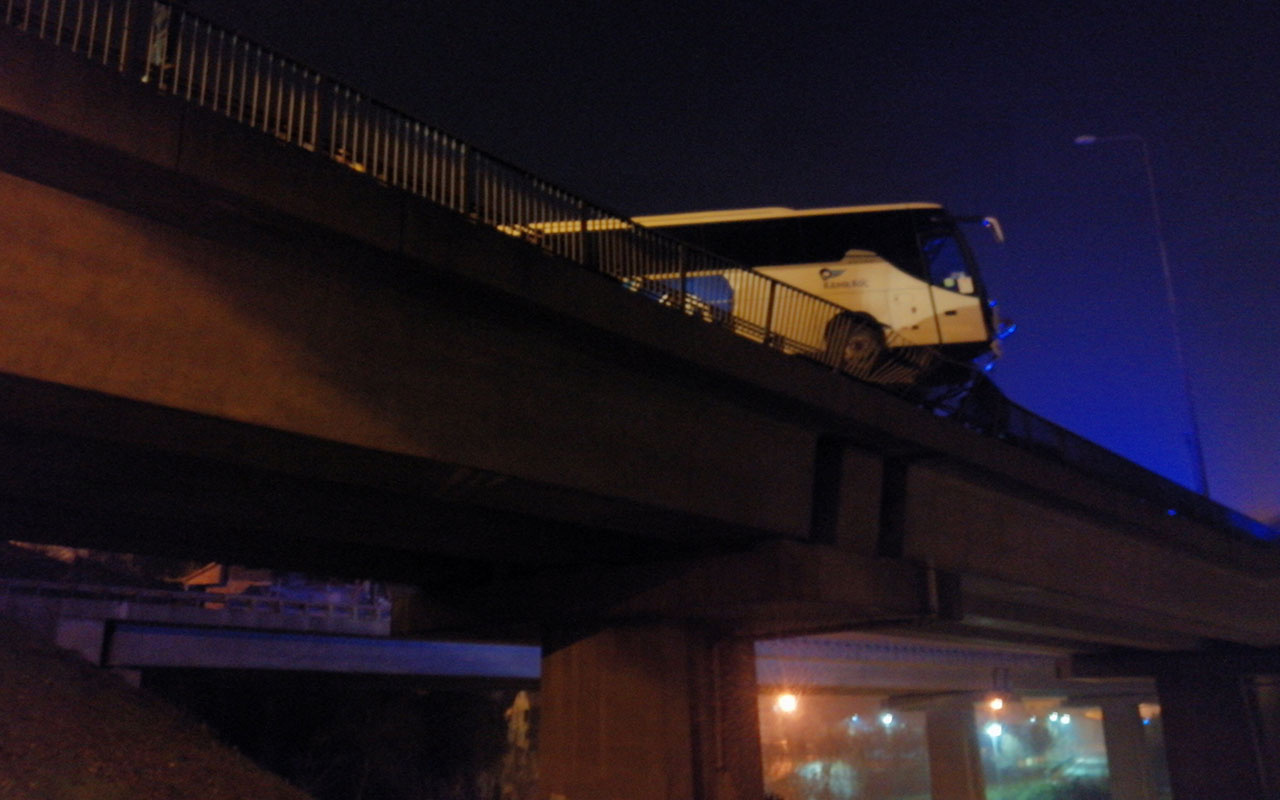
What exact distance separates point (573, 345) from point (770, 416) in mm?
3262

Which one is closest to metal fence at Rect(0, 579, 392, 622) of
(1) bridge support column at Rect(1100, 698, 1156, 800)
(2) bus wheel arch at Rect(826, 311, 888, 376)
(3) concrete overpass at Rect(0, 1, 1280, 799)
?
(3) concrete overpass at Rect(0, 1, 1280, 799)

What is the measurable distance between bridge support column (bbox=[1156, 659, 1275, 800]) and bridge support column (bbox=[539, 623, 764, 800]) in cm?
2037

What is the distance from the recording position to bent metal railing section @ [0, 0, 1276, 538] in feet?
24.3

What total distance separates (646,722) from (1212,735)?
884 inches

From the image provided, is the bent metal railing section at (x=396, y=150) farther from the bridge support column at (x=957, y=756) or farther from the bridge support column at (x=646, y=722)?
the bridge support column at (x=957, y=756)

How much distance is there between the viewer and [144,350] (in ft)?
22.0

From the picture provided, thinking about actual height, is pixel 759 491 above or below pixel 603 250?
below

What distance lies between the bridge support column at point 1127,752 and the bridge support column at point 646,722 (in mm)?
43980

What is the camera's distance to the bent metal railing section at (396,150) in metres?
7.40

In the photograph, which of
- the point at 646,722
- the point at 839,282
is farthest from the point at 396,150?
the point at 839,282

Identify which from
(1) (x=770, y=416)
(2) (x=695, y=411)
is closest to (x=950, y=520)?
(1) (x=770, y=416)

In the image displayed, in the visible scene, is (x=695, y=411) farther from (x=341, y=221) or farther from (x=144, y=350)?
(x=144, y=350)

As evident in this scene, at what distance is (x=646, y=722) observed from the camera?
497 inches

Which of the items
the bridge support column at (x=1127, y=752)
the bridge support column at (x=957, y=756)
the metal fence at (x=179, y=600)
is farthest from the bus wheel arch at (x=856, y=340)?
the bridge support column at (x=1127, y=752)
